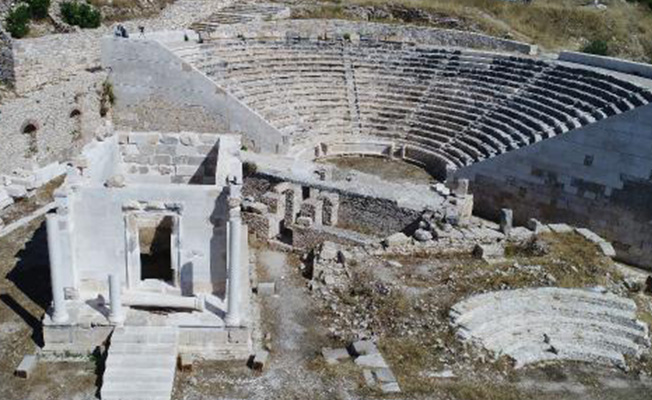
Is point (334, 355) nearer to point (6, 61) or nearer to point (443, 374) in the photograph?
point (443, 374)

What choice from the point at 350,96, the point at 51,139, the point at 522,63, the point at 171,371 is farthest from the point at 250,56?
the point at 171,371

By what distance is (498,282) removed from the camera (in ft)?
52.4

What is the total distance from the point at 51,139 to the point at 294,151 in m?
8.44

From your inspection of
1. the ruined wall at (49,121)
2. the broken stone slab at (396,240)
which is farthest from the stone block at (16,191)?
the broken stone slab at (396,240)

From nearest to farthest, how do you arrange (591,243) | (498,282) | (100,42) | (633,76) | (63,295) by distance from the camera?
(63,295)
(498,282)
(591,243)
(633,76)
(100,42)

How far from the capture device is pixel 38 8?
29141 mm

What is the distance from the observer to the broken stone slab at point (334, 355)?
1309 centimetres

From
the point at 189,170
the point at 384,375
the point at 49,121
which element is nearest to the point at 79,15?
the point at 49,121

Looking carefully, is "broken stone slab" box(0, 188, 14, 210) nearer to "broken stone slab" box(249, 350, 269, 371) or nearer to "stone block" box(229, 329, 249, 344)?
"stone block" box(229, 329, 249, 344)

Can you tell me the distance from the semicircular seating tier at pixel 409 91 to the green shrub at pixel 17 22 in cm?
714

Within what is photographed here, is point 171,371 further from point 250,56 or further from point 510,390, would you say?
point 250,56

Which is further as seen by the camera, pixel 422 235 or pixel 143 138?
pixel 422 235

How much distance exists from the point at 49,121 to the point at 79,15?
27.1 feet

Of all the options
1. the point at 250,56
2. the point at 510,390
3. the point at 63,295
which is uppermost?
the point at 250,56
